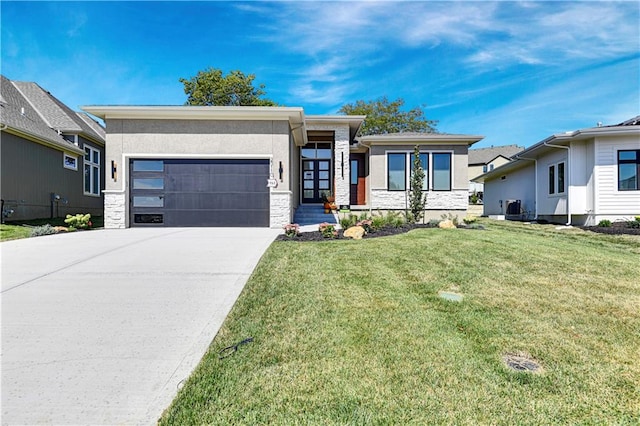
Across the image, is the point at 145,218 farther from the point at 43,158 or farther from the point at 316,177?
the point at 316,177

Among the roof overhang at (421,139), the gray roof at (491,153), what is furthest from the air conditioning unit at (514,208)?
the gray roof at (491,153)

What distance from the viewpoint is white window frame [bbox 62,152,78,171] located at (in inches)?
583

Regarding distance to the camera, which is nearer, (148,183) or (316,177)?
(148,183)

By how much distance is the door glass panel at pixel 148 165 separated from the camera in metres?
11.1

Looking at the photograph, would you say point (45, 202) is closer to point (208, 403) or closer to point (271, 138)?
point (271, 138)

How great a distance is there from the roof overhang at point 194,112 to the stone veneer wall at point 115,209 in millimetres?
2502

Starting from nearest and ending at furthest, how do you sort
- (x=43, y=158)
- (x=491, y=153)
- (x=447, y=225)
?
1. (x=447, y=225)
2. (x=43, y=158)
3. (x=491, y=153)

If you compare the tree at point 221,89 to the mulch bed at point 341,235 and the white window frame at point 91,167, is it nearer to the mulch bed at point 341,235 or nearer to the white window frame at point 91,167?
the white window frame at point 91,167

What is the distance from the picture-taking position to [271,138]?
1112 cm

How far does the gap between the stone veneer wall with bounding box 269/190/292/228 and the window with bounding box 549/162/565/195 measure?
11258 millimetres

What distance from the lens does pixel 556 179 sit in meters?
14.3

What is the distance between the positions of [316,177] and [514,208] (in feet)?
38.1

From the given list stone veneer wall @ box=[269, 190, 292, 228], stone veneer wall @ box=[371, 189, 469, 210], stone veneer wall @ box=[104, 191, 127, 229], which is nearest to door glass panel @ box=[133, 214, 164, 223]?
stone veneer wall @ box=[104, 191, 127, 229]

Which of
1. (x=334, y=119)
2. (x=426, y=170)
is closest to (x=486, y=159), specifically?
(x=426, y=170)
